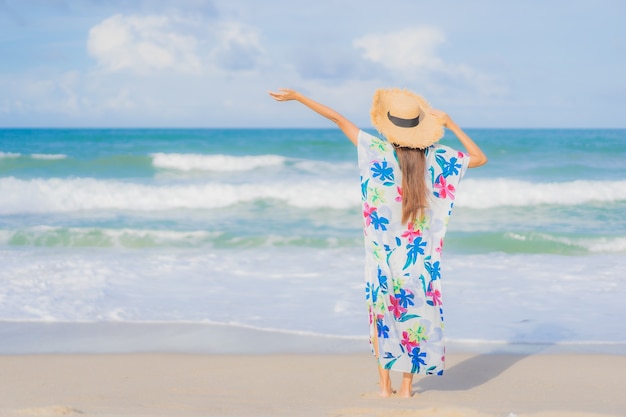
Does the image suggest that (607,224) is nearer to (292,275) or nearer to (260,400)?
(292,275)

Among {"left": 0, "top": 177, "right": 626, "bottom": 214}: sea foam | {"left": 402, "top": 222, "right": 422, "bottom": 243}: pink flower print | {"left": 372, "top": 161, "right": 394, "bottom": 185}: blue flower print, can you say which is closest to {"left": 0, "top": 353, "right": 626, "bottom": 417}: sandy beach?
A: {"left": 402, "top": 222, "right": 422, "bottom": 243}: pink flower print

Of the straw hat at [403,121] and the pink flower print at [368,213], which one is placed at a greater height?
the straw hat at [403,121]

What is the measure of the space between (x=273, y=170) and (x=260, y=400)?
18.9 metres

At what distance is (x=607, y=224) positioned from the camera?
1294 cm

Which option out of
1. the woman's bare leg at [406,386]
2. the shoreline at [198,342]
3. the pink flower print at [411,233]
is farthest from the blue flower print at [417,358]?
the shoreline at [198,342]

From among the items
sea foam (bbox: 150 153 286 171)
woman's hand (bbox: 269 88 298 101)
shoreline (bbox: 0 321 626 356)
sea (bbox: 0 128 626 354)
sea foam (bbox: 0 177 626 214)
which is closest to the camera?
woman's hand (bbox: 269 88 298 101)

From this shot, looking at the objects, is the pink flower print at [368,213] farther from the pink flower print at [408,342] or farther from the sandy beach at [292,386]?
the sandy beach at [292,386]

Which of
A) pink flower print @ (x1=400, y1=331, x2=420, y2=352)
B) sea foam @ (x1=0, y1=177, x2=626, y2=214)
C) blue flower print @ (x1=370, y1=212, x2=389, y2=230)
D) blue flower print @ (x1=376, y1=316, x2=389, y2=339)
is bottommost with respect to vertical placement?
pink flower print @ (x1=400, y1=331, x2=420, y2=352)

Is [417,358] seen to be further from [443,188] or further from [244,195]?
[244,195]

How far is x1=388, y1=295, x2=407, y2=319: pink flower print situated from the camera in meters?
3.84

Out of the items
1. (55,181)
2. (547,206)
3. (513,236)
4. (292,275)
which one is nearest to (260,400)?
(292,275)

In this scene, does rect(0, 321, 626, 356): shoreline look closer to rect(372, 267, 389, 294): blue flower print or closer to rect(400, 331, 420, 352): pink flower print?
rect(400, 331, 420, 352): pink flower print

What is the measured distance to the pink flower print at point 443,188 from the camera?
383 centimetres

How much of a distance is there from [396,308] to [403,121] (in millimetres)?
953
